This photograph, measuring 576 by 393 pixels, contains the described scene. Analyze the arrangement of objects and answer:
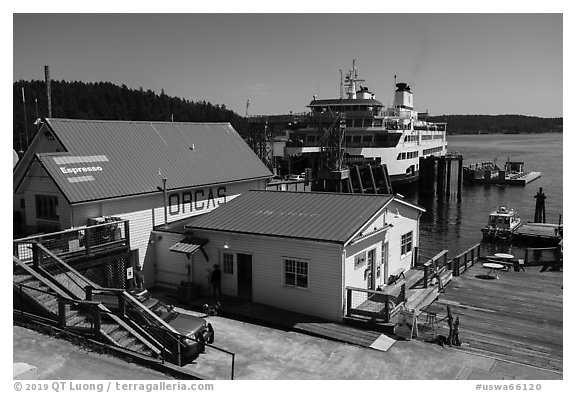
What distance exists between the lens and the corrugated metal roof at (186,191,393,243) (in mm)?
17281

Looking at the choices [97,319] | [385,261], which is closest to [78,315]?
[97,319]

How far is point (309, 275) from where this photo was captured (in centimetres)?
1684

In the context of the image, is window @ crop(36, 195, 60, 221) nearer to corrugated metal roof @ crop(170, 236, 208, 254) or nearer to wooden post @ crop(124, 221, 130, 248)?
wooden post @ crop(124, 221, 130, 248)

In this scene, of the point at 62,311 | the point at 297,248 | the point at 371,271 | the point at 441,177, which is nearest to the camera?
the point at 62,311

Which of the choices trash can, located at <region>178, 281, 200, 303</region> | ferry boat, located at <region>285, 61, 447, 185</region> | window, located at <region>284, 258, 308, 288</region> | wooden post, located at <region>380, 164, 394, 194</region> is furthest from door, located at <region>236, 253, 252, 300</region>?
ferry boat, located at <region>285, 61, 447, 185</region>

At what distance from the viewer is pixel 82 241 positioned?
60.5 feet

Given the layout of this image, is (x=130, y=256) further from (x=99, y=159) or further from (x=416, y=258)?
(x=416, y=258)

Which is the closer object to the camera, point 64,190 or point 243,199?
point 64,190

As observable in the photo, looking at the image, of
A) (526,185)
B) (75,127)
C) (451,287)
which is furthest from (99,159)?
(526,185)

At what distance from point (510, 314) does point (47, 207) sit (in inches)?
691

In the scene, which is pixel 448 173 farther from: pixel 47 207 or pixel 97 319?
pixel 97 319

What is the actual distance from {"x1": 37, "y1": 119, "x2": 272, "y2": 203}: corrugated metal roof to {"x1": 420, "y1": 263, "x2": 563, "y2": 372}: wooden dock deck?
477 inches
